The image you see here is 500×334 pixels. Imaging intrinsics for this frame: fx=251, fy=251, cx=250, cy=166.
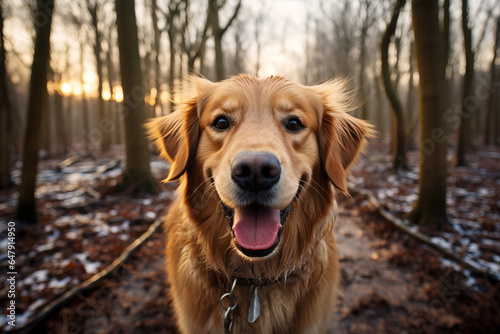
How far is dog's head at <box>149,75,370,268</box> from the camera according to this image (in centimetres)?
157

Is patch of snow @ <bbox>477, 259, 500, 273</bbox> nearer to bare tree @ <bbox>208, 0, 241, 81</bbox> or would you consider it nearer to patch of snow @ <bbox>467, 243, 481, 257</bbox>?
patch of snow @ <bbox>467, 243, 481, 257</bbox>

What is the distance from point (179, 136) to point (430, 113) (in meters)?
3.83

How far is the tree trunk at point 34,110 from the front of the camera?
368 centimetres

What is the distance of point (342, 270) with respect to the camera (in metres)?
3.62

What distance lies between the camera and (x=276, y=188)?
155 centimetres

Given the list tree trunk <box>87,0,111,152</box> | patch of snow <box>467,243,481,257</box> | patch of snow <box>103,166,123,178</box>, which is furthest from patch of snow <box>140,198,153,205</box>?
tree trunk <box>87,0,111,152</box>

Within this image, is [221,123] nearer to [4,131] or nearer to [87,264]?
[87,264]

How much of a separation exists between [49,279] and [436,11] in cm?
633

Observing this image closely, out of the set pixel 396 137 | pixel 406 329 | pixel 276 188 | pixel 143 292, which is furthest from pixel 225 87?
pixel 396 137

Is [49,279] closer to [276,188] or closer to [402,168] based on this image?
[276,188]

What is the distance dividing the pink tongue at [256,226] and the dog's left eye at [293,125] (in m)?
0.68

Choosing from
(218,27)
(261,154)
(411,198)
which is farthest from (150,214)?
(218,27)

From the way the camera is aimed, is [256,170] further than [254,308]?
No

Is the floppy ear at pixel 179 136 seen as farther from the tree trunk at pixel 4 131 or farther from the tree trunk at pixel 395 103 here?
the tree trunk at pixel 4 131
